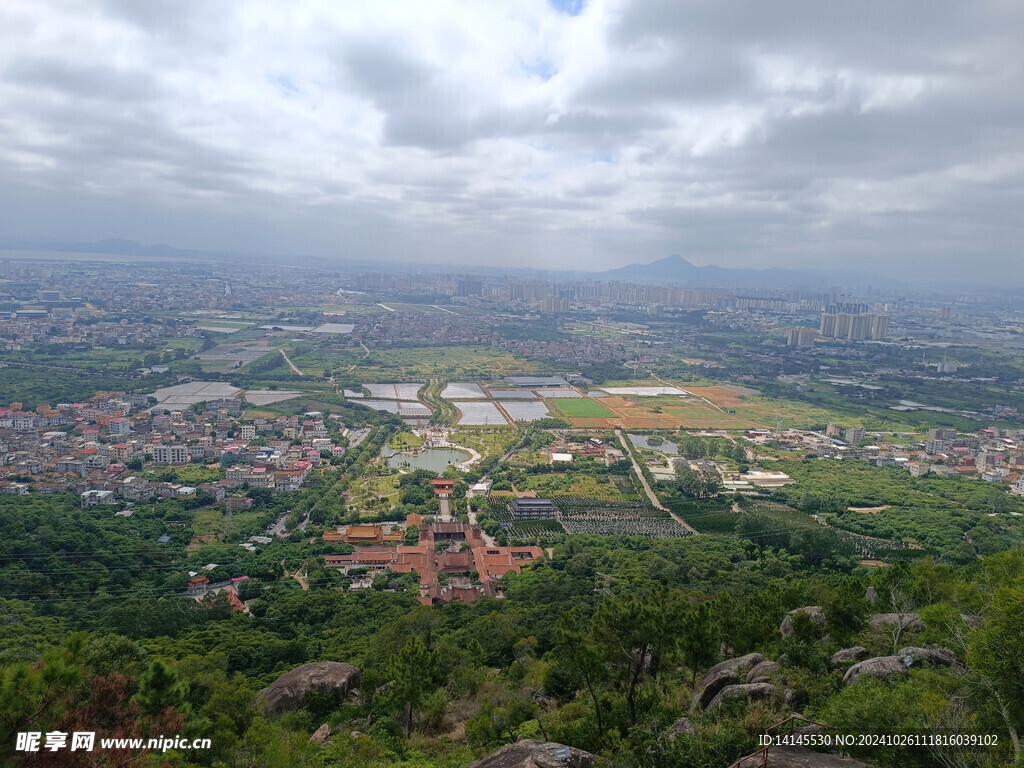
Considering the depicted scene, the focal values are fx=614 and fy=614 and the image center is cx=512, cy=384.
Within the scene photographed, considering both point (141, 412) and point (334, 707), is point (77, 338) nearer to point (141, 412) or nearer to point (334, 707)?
point (141, 412)

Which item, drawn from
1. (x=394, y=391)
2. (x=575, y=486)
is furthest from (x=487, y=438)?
(x=394, y=391)

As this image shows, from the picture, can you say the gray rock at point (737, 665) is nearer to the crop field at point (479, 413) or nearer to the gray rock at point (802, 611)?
the gray rock at point (802, 611)

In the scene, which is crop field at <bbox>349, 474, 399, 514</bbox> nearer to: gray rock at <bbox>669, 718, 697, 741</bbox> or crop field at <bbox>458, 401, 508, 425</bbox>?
crop field at <bbox>458, 401, 508, 425</bbox>

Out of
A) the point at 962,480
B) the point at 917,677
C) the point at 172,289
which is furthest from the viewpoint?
the point at 172,289

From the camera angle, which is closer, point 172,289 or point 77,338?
point 77,338

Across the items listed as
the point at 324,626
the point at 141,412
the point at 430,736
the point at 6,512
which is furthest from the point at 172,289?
the point at 430,736

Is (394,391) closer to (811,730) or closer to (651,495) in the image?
(651,495)
